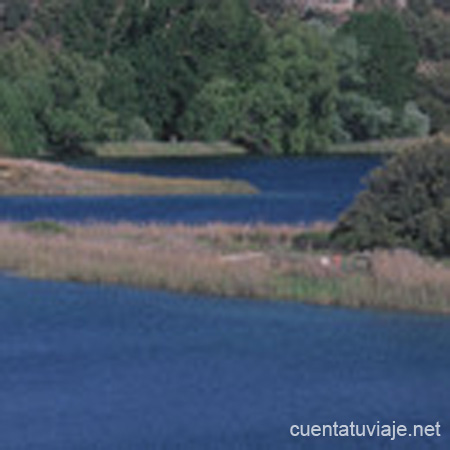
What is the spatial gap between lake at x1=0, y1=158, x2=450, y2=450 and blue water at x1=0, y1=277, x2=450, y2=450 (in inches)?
1.0

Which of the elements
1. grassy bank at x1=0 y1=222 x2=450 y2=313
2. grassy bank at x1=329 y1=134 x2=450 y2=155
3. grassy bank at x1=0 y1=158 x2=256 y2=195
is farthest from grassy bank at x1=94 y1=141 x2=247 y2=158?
grassy bank at x1=0 y1=222 x2=450 y2=313

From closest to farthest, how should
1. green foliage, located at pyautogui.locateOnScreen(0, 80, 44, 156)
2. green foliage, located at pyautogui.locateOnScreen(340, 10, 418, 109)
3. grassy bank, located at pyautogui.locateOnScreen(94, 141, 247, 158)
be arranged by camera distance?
green foliage, located at pyautogui.locateOnScreen(0, 80, 44, 156)
grassy bank, located at pyautogui.locateOnScreen(94, 141, 247, 158)
green foliage, located at pyautogui.locateOnScreen(340, 10, 418, 109)

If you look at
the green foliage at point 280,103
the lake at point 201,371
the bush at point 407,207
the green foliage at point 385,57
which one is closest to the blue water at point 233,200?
the green foliage at point 280,103

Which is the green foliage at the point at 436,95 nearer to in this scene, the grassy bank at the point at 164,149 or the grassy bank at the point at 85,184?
the grassy bank at the point at 164,149

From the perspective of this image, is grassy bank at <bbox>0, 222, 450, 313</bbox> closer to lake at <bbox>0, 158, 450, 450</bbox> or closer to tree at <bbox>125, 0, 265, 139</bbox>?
lake at <bbox>0, 158, 450, 450</bbox>

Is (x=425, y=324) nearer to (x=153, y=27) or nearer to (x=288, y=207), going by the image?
(x=288, y=207)

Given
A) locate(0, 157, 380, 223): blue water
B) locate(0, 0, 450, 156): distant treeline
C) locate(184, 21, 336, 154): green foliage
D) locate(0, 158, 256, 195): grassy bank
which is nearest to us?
locate(0, 157, 380, 223): blue water

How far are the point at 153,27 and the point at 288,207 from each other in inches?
2189

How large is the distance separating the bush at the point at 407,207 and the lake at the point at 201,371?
19.6 feet

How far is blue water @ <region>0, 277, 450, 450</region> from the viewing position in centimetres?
2453

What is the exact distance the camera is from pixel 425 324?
33375 mm

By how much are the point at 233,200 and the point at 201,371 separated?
145 feet

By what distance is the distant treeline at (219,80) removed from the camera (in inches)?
4279

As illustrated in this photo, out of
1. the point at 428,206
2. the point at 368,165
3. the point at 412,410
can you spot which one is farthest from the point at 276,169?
the point at 412,410
